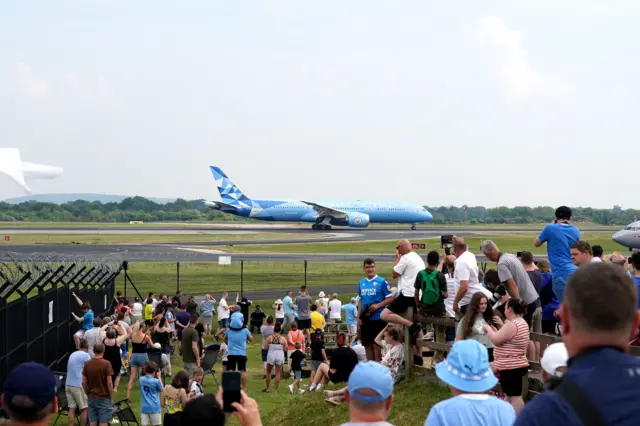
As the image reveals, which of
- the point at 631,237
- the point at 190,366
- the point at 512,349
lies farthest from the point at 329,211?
the point at 512,349

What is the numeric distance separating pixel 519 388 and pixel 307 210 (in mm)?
85467

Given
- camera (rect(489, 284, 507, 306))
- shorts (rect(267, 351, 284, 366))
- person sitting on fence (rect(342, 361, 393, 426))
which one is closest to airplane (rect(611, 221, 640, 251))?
shorts (rect(267, 351, 284, 366))

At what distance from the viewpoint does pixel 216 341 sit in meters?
22.2

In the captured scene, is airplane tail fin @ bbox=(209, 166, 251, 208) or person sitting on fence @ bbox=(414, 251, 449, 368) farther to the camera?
airplane tail fin @ bbox=(209, 166, 251, 208)

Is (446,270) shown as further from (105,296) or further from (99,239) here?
(99,239)

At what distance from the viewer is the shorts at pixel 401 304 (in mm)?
11375

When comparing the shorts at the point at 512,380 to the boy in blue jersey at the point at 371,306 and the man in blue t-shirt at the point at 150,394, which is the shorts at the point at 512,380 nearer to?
the boy in blue jersey at the point at 371,306

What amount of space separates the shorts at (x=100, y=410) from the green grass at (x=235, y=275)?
22659 mm

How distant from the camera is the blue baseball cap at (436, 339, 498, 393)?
Answer: 4.72 meters

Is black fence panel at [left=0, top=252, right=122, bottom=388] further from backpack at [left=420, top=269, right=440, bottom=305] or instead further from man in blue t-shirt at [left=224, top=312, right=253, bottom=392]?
backpack at [left=420, top=269, right=440, bottom=305]

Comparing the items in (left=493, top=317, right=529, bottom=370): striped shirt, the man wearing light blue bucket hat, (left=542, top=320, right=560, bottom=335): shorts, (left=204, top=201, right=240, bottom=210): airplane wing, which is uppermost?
(left=204, top=201, right=240, bottom=210): airplane wing

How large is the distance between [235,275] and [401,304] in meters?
29.6

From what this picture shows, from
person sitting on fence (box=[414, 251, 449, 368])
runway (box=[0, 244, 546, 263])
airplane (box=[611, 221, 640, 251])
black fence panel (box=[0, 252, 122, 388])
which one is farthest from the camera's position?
runway (box=[0, 244, 546, 263])

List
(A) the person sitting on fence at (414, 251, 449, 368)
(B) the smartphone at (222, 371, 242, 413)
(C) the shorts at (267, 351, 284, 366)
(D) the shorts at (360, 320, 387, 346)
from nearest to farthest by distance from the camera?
(B) the smartphone at (222, 371, 242, 413)
(A) the person sitting on fence at (414, 251, 449, 368)
(D) the shorts at (360, 320, 387, 346)
(C) the shorts at (267, 351, 284, 366)
